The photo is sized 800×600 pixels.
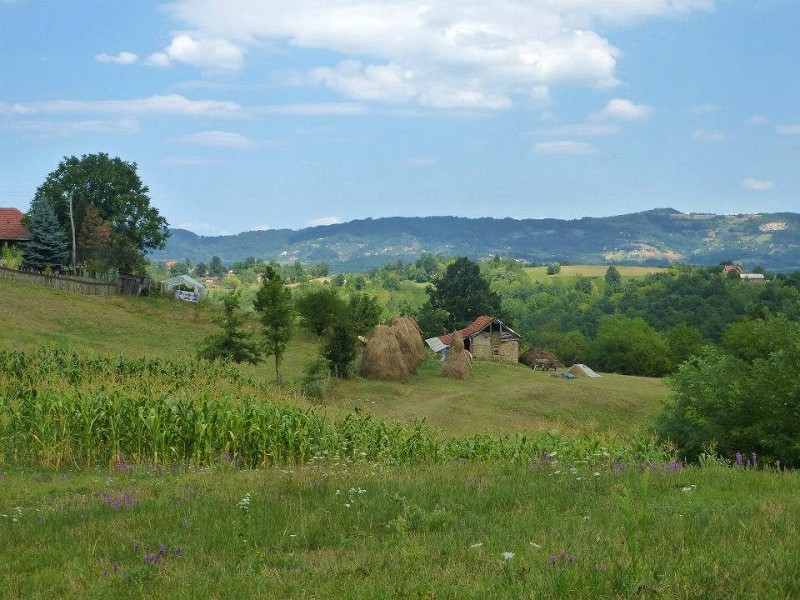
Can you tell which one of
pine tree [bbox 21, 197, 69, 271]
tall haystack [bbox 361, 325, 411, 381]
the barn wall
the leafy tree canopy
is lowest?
the barn wall

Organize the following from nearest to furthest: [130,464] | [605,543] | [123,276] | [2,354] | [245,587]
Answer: [245,587], [605,543], [130,464], [2,354], [123,276]

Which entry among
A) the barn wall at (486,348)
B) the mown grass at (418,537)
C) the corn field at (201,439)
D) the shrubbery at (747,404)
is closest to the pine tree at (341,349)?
the barn wall at (486,348)

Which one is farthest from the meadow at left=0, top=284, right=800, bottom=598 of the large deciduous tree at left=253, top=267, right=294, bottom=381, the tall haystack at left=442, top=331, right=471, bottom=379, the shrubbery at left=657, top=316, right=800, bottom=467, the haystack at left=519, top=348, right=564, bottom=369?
the haystack at left=519, top=348, right=564, bottom=369

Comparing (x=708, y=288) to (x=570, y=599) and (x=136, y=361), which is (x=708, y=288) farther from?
(x=570, y=599)

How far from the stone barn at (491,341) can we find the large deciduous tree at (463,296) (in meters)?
19.2

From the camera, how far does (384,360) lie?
49.8 meters

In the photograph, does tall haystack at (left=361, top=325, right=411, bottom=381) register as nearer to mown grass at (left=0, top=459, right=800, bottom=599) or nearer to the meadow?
the meadow

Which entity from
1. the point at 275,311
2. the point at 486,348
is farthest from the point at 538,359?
the point at 275,311

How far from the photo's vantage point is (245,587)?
17.5ft

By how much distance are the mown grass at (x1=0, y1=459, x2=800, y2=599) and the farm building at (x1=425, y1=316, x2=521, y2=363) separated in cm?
6507

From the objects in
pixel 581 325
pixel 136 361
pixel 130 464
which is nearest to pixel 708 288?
pixel 581 325

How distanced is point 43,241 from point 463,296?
5080 cm

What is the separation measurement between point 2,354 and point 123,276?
153ft

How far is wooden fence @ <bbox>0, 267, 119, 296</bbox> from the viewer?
2438 inches
